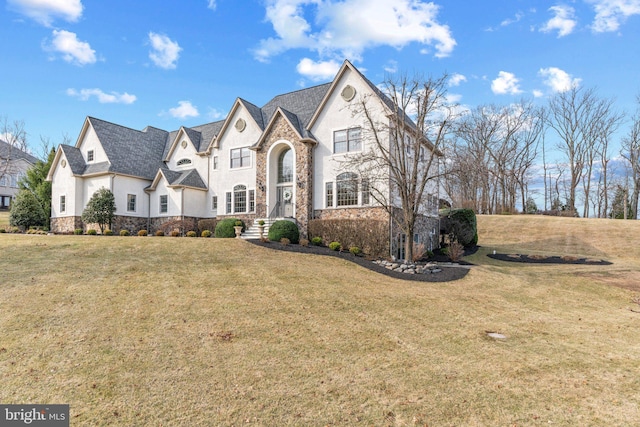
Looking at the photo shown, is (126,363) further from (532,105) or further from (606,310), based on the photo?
(532,105)

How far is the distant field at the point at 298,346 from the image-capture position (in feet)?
15.5

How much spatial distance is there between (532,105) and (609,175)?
13.5 metres

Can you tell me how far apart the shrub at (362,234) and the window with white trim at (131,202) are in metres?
16.4

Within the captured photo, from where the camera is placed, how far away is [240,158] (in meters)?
25.8

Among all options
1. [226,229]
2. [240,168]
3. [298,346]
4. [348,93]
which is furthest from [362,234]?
[298,346]

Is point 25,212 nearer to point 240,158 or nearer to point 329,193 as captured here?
point 240,158

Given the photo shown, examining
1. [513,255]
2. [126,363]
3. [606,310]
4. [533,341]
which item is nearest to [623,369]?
[533,341]

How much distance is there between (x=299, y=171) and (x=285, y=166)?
1873mm

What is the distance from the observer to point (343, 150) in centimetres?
2164

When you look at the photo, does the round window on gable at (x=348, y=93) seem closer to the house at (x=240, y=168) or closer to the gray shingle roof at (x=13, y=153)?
the house at (x=240, y=168)

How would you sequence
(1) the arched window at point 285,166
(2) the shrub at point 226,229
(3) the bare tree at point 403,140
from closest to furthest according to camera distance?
(3) the bare tree at point 403,140 < (2) the shrub at point 226,229 < (1) the arched window at point 285,166

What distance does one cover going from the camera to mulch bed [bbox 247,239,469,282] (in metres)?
14.9

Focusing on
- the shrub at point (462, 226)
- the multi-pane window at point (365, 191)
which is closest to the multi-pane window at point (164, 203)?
the multi-pane window at point (365, 191)

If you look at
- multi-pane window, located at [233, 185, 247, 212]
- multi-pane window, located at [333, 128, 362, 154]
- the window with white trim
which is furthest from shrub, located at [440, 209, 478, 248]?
the window with white trim
